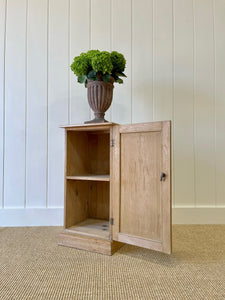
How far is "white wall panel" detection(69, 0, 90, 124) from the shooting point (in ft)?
4.74

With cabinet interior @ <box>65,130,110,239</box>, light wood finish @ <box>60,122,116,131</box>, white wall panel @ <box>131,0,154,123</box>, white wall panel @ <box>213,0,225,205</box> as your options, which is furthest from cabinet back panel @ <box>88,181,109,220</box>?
white wall panel @ <box>213,0,225,205</box>

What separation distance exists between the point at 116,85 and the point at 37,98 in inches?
26.4

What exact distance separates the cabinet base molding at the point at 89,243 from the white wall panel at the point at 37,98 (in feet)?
1.58

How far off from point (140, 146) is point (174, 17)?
1247 millimetres

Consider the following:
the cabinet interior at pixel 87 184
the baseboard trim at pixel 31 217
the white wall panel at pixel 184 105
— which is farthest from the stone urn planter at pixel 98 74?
the baseboard trim at pixel 31 217

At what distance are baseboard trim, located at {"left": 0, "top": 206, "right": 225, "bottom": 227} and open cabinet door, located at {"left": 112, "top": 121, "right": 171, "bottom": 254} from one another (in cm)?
62

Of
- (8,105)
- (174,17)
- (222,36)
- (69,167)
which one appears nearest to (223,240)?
(69,167)

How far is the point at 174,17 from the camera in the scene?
4.71 feet

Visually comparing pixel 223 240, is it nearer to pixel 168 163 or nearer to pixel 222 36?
pixel 168 163

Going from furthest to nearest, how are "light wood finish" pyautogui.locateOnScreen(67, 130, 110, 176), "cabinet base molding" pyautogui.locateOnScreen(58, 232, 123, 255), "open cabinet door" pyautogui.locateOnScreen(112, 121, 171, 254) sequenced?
"light wood finish" pyautogui.locateOnScreen(67, 130, 110, 176) → "cabinet base molding" pyautogui.locateOnScreen(58, 232, 123, 255) → "open cabinet door" pyautogui.locateOnScreen(112, 121, 171, 254)

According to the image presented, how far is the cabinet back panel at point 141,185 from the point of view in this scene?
2.88ft

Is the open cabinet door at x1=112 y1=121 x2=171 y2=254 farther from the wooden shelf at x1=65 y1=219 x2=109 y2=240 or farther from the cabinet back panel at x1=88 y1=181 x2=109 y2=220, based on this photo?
the cabinet back panel at x1=88 y1=181 x2=109 y2=220

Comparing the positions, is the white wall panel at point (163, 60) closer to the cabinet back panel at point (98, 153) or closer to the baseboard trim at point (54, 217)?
the cabinet back panel at point (98, 153)

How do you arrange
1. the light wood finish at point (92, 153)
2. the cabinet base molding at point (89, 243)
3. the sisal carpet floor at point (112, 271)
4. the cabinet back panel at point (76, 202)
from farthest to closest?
the light wood finish at point (92, 153) → the cabinet back panel at point (76, 202) → the cabinet base molding at point (89, 243) → the sisal carpet floor at point (112, 271)
